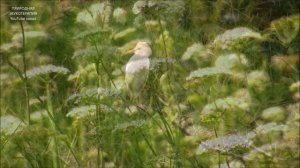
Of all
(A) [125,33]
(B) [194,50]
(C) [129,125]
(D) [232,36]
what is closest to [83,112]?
(C) [129,125]

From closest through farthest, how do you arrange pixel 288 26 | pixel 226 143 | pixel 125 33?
pixel 226 143 → pixel 288 26 → pixel 125 33

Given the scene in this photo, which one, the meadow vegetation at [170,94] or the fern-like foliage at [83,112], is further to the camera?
the fern-like foliage at [83,112]

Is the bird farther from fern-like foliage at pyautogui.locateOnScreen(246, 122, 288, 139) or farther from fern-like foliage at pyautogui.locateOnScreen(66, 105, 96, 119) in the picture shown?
fern-like foliage at pyautogui.locateOnScreen(246, 122, 288, 139)

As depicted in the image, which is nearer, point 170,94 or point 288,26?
point 288,26

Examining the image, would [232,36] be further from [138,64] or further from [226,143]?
[226,143]

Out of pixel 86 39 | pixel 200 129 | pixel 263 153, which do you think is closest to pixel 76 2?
pixel 86 39

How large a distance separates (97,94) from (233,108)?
401mm

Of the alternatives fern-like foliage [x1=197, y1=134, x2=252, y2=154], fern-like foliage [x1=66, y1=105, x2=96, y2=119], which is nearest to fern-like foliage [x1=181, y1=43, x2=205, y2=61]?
fern-like foliage [x1=66, y1=105, x2=96, y2=119]

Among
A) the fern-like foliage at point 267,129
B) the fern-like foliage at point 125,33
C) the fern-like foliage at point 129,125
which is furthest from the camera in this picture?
the fern-like foliage at point 125,33

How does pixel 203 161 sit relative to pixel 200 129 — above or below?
below

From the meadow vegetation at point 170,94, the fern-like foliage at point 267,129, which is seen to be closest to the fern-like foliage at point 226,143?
the meadow vegetation at point 170,94

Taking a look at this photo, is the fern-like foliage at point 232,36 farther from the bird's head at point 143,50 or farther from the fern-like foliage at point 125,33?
the fern-like foliage at point 125,33

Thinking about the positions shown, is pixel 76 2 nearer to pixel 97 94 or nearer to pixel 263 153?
pixel 97 94

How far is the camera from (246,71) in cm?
238
